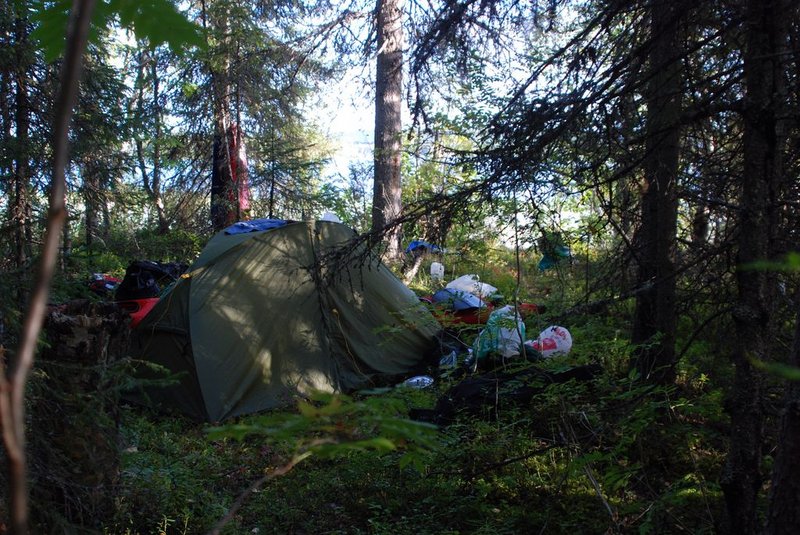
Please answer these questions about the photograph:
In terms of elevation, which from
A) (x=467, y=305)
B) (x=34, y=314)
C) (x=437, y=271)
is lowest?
(x=467, y=305)

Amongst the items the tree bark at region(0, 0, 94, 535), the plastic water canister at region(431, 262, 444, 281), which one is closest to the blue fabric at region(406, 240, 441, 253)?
the plastic water canister at region(431, 262, 444, 281)

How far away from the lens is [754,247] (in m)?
2.50

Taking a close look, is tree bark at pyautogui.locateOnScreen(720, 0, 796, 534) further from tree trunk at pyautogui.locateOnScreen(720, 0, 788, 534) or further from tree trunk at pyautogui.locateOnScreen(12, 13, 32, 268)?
tree trunk at pyautogui.locateOnScreen(12, 13, 32, 268)

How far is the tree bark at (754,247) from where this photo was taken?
2484 mm

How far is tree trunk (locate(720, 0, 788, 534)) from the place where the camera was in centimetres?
248

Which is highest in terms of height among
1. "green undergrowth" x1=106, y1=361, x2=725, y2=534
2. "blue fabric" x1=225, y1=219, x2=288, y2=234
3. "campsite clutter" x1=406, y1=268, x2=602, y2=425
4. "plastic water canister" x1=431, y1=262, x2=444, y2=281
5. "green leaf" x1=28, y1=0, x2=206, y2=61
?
"blue fabric" x1=225, y1=219, x2=288, y2=234

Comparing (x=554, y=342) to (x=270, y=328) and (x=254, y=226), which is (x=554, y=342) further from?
(x=254, y=226)

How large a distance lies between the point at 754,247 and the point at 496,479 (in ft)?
7.47

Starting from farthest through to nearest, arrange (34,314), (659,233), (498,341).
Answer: (498,341) < (659,233) < (34,314)

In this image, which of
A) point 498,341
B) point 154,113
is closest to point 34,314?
point 498,341

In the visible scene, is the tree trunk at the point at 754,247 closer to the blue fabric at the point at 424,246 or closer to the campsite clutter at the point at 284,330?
the blue fabric at the point at 424,246

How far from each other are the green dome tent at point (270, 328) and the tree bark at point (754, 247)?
11.4 feet

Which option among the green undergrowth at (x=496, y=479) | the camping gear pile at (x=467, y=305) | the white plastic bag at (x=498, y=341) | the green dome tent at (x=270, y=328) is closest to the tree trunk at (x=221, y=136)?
the green dome tent at (x=270, y=328)

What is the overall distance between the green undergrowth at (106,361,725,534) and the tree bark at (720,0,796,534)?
0.52m
